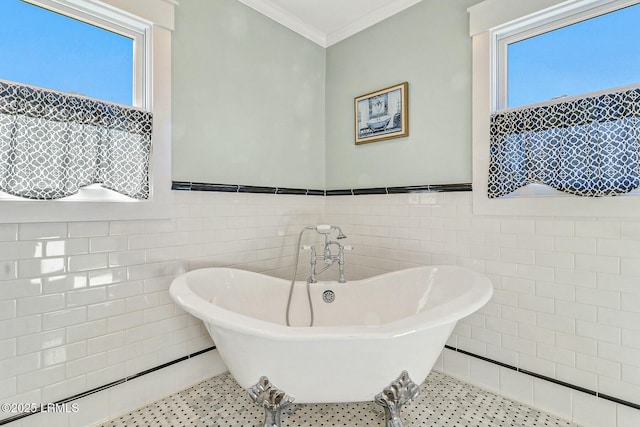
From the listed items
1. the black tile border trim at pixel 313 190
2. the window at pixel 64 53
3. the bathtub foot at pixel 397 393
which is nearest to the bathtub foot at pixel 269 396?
the bathtub foot at pixel 397 393

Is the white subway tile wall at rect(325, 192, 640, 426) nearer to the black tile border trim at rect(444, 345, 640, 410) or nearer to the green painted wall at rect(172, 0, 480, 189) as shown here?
the black tile border trim at rect(444, 345, 640, 410)

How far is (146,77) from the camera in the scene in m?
1.77

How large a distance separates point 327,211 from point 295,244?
439mm

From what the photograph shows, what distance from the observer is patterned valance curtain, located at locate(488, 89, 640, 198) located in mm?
1402

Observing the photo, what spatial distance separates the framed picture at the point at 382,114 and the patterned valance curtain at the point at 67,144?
1.52 m

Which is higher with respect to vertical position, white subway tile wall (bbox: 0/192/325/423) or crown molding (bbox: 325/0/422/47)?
crown molding (bbox: 325/0/422/47)

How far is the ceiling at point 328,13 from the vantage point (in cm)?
226

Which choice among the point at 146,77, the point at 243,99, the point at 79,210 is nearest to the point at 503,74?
the point at 243,99

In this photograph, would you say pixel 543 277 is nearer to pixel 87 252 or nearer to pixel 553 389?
pixel 553 389

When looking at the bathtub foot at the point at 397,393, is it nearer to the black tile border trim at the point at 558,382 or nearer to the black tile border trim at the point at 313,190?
the black tile border trim at the point at 558,382

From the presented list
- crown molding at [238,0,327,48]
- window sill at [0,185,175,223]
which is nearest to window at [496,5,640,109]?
crown molding at [238,0,327,48]

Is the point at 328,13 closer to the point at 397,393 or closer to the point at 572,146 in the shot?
the point at 572,146

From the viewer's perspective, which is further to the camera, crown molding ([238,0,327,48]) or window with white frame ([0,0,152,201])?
crown molding ([238,0,327,48])

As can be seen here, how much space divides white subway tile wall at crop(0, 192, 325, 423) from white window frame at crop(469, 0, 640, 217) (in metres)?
1.60
